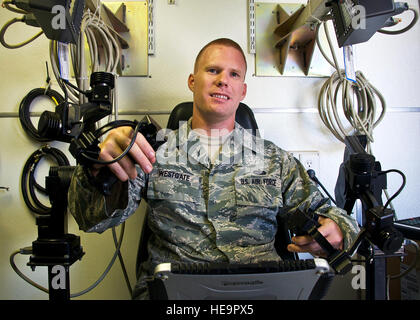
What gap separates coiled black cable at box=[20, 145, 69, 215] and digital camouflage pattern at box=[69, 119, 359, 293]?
0.61m

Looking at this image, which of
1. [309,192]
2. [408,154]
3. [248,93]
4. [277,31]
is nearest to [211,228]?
[309,192]

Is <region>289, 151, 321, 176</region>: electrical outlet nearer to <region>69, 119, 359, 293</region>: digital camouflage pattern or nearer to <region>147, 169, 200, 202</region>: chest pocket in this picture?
<region>69, 119, 359, 293</region>: digital camouflage pattern

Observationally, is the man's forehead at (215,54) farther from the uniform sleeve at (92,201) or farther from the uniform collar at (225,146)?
the uniform sleeve at (92,201)

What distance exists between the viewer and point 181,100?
1.37m

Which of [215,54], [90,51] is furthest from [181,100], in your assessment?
[90,51]

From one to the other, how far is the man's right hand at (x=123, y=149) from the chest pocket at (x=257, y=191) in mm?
486

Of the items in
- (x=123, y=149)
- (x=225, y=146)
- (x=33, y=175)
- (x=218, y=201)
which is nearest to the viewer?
(x=123, y=149)

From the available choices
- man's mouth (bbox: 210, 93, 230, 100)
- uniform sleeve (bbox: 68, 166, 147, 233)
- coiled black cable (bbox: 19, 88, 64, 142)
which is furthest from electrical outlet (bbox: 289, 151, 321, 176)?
coiled black cable (bbox: 19, 88, 64, 142)

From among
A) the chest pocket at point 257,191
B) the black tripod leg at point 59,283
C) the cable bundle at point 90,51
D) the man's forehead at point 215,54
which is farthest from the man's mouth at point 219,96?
the black tripod leg at point 59,283

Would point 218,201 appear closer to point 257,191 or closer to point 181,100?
point 257,191

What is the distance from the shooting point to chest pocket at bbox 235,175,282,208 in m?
0.97

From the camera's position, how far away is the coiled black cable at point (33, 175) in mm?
1296

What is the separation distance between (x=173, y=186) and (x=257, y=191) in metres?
0.33
